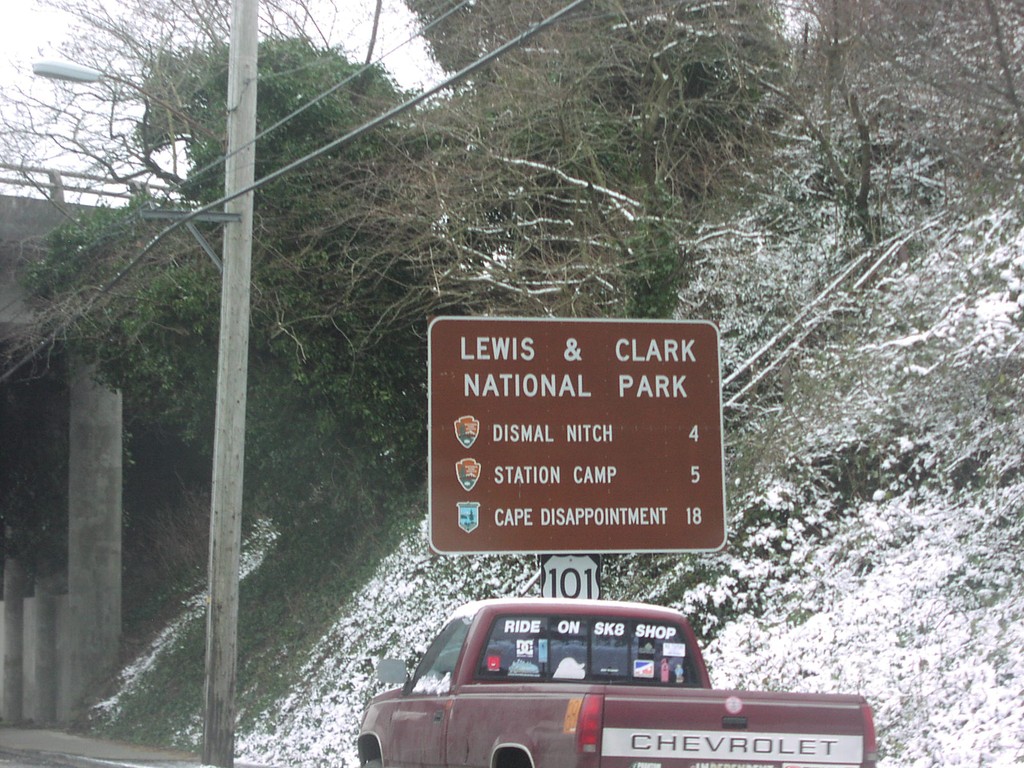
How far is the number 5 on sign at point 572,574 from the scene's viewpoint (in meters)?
11.4

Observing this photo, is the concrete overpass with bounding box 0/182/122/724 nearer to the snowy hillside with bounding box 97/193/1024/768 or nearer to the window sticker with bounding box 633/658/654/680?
the snowy hillside with bounding box 97/193/1024/768

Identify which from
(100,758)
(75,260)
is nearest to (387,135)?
(75,260)

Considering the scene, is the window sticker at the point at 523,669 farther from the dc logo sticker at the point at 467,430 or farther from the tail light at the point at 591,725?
the dc logo sticker at the point at 467,430

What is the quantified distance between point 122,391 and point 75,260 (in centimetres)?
320

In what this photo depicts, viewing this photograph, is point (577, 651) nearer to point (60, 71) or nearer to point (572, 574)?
point (572, 574)

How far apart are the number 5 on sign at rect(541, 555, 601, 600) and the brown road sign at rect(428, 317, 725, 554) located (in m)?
0.28

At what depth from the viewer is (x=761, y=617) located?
13.8 metres

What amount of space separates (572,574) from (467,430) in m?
1.60

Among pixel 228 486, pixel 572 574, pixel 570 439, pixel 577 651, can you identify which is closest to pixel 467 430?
pixel 570 439

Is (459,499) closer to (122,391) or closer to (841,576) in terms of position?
(841,576)

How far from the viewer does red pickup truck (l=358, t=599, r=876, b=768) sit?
6.86 m

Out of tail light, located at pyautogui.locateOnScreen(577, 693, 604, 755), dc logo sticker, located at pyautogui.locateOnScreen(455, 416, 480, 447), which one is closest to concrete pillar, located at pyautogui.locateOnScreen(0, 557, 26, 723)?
dc logo sticker, located at pyautogui.locateOnScreen(455, 416, 480, 447)

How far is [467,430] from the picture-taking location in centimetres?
1134

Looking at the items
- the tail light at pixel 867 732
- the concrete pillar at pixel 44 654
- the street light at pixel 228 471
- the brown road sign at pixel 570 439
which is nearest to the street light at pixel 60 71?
the street light at pixel 228 471
